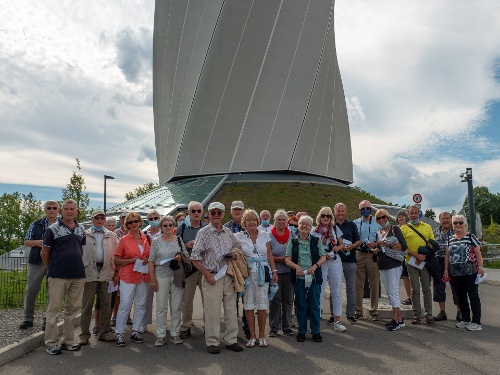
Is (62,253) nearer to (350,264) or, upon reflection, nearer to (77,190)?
(350,264)

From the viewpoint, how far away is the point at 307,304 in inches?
235

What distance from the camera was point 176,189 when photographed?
2906 centimetres

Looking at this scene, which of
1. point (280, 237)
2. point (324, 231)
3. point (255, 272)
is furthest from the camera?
point (324, 231)

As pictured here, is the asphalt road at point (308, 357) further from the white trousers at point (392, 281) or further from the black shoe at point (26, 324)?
the black shoe at point (26, 324)

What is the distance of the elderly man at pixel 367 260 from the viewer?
7.24 meters

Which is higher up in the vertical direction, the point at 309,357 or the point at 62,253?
the point at 62,253

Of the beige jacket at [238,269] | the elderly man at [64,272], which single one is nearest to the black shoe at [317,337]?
the beige jacket at [238,269]

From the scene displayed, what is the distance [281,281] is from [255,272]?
0.84 m

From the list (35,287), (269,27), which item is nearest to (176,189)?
(269,27)

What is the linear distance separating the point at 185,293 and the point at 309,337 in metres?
1.86

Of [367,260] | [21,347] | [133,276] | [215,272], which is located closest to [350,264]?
[367,260]

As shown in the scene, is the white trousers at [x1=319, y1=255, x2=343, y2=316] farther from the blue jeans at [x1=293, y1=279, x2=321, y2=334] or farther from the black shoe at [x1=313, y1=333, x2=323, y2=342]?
the black shoe at [x1=313, y1=333, x2=323, y2=342]

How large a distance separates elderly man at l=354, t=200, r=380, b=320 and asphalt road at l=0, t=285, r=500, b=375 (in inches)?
41.0

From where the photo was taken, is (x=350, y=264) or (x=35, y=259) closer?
(x=35, y=259)
